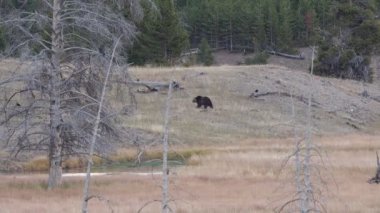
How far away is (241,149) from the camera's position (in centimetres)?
3600

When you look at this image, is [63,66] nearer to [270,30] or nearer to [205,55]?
[205,55]

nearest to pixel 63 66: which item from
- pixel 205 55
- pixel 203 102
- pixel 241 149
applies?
pixel 241 149

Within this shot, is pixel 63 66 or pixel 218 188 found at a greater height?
pixel 63 66

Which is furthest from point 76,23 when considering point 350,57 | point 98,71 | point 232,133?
point 350,57

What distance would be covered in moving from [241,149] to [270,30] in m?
65.9

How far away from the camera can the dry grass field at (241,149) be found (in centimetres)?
1821

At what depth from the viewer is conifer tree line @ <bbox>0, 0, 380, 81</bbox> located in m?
70.8

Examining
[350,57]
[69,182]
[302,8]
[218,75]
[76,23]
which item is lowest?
[69,182]

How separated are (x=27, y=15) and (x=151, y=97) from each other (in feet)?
91.2

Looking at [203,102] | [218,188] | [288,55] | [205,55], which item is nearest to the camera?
[218,188]

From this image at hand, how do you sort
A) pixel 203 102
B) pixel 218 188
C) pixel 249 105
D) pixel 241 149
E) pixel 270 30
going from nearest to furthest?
pixel 218 188
pixel 241 149
pixel 203 102
pixel 249 105
pixel 270 30

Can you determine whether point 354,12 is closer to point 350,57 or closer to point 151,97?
point 350,57

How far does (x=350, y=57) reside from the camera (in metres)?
74.1

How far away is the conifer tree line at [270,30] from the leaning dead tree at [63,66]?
2099 centimetres
